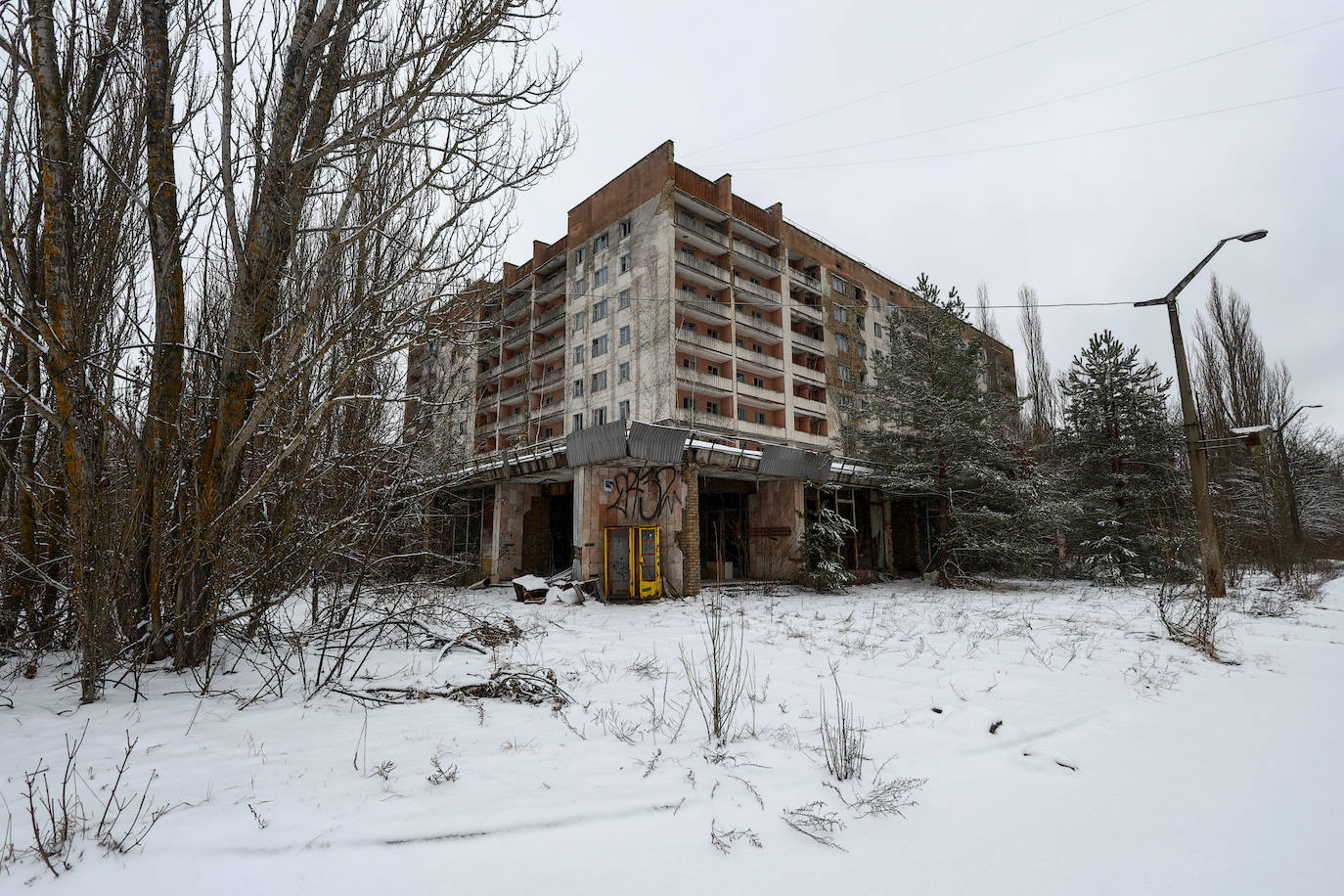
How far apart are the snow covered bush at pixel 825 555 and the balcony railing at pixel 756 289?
21.2 m

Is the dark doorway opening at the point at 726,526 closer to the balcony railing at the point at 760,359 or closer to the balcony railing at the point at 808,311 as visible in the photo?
the balcony railing at the point at 760,359

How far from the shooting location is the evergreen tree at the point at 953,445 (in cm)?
1609

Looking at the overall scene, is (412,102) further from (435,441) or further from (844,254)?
(844,254)

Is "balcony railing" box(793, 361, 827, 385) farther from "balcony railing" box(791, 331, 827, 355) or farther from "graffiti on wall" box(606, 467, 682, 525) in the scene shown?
"graffiti on wall" box(606, 467, 682, 525)

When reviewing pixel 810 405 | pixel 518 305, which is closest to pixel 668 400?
pixel 810 405

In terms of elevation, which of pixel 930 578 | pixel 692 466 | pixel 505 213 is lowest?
pixel 930 578

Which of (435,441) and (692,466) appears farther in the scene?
(692,466)

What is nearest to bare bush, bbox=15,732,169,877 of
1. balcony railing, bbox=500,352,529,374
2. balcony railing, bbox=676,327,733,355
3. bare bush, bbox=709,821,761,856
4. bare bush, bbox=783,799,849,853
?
bare bush, bbox=709,821,761,856

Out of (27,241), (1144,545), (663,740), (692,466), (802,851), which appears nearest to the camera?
(802,851)

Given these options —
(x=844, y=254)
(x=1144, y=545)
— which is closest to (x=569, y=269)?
(x=844, y=254)

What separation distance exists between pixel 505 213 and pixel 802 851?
6190mm

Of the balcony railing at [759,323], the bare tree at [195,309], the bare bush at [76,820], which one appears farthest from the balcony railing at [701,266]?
the bare bush at [76,820]

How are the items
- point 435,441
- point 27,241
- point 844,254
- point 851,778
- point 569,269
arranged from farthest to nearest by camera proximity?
point 844,254, point 569,269, point 435,441, point 27,241, point 851,778

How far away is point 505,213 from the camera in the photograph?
6.41 metres
